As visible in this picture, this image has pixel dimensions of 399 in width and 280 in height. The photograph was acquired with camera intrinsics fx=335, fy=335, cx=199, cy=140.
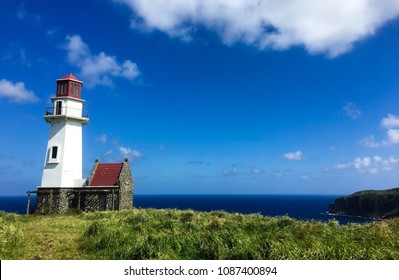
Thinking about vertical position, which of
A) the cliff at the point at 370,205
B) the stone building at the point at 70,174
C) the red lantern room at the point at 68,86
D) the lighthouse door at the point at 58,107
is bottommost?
the cliff at the point at 370,205

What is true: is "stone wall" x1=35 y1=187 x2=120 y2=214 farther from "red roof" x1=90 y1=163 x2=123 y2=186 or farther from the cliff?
the cliff

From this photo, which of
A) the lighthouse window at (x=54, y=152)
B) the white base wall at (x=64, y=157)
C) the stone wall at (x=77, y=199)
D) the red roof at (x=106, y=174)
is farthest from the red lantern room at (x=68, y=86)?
the stone wall at (x=77, y=199)

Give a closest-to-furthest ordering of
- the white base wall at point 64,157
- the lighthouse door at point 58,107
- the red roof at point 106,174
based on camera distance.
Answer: the white base wall at point 64,157
the lighthouse door at point 58,107
the red roof at point 106,174

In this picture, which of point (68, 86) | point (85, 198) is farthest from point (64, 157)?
point (68, 86)

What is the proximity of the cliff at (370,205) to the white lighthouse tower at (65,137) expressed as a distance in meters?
84.3

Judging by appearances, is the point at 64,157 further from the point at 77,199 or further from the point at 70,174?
the point at 77,199

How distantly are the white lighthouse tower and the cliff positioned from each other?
84.3m

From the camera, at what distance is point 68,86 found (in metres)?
29.8

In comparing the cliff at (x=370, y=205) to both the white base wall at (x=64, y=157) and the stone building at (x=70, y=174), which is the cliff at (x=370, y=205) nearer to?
the stone building at (x=70, y=174)

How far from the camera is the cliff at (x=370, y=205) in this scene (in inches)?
3824

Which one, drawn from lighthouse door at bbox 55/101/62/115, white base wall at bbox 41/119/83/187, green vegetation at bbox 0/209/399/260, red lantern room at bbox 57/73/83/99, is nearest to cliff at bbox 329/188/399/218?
white base wall at bbox 41/119/83/187

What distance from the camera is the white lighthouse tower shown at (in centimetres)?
2867

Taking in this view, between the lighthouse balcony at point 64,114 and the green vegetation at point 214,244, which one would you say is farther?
the lighthouse balcony at point 64,114

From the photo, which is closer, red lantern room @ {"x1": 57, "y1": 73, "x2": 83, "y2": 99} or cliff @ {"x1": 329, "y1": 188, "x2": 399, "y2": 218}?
red lantern room @ {"x1": 57, "y1": 73, "x2": 83, "y2": 99}
